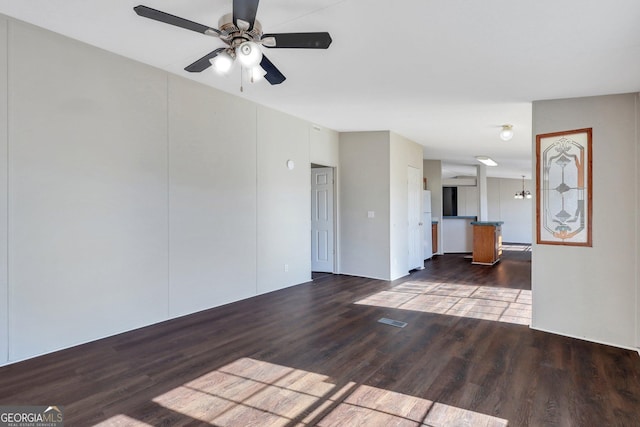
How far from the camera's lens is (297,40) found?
7.84 feet

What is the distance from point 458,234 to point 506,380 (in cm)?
813

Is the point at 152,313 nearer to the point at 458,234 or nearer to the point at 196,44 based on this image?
the point at 196,44

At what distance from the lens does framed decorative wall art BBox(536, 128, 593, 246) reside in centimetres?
367

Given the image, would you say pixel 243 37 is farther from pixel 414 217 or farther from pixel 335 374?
pixel 414 217

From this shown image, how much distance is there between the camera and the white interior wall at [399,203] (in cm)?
634

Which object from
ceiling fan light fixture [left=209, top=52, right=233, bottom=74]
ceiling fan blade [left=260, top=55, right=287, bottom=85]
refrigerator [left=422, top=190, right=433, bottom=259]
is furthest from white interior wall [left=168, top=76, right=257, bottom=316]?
refrigerator [left=422, top=190, right=433, bottom=259]

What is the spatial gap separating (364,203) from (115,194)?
416cm

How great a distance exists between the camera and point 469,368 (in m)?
2.85

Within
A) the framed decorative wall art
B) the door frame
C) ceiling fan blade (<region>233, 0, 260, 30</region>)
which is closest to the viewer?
ceiling fan blade (<region>233, 0, 260, 30</region>)

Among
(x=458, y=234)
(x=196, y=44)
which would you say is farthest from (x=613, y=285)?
(x=458, y=234)

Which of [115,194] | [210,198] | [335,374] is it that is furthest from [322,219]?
[335,374]

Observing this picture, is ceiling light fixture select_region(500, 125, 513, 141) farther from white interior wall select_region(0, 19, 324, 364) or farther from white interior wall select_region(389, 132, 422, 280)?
white interior wall select_region(0, 19, 324, 364)

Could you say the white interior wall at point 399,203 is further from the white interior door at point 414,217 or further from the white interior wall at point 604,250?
the white interior wall at point 604,250

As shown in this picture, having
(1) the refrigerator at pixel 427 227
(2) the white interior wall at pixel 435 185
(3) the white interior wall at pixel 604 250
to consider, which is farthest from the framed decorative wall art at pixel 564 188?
(2) the white interior wall at pixel 435 185
